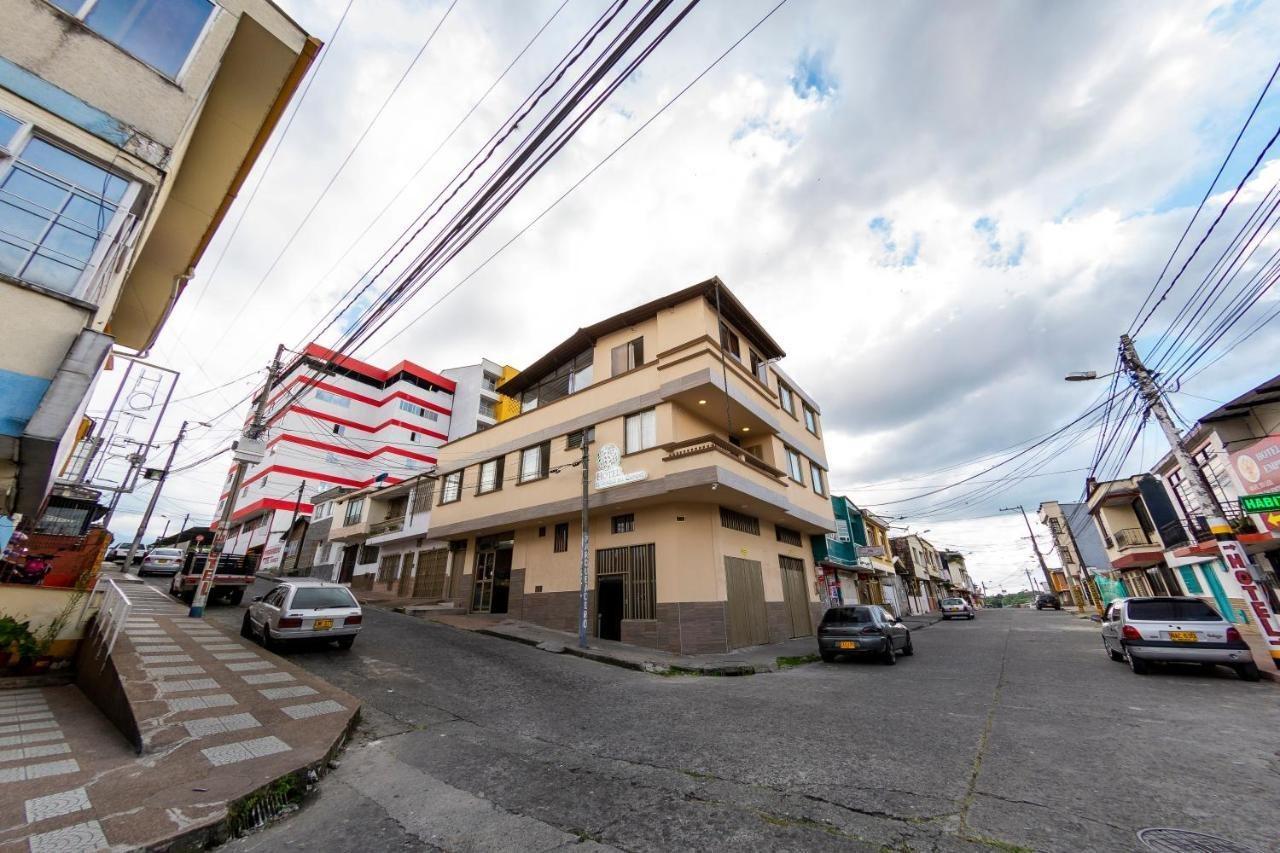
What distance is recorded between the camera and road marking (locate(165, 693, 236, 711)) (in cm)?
584

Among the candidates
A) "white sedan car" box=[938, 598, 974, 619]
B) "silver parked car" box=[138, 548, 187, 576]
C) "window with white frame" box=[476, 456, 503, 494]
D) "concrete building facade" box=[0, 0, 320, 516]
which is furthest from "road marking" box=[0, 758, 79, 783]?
"white sedan car" box=[938, 598, 974, 619]

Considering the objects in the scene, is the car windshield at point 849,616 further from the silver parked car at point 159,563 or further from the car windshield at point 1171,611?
the silver parked car at point 159,563

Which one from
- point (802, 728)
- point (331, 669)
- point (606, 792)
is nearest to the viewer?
point (606, 792)

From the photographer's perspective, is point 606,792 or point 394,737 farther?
point 394,737

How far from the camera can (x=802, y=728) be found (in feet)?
20.3

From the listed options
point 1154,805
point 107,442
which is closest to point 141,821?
point 1154,805

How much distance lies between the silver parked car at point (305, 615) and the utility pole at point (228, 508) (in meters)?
4.08

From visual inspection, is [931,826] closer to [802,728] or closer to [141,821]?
[802,728]

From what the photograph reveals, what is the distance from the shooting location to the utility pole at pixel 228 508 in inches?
549

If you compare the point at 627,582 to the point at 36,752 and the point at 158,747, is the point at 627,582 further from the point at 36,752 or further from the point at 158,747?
the point at 36,752

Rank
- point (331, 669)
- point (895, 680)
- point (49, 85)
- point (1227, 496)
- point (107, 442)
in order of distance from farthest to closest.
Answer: point (107, 442) < point (1227, 496) < point (895, 680) < point (331, 669) < point (49, 85)

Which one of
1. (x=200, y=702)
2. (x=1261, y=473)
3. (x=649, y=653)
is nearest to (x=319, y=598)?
(x=200, y=702)

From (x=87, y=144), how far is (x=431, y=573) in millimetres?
21664

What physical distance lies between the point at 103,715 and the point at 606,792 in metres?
7.62
